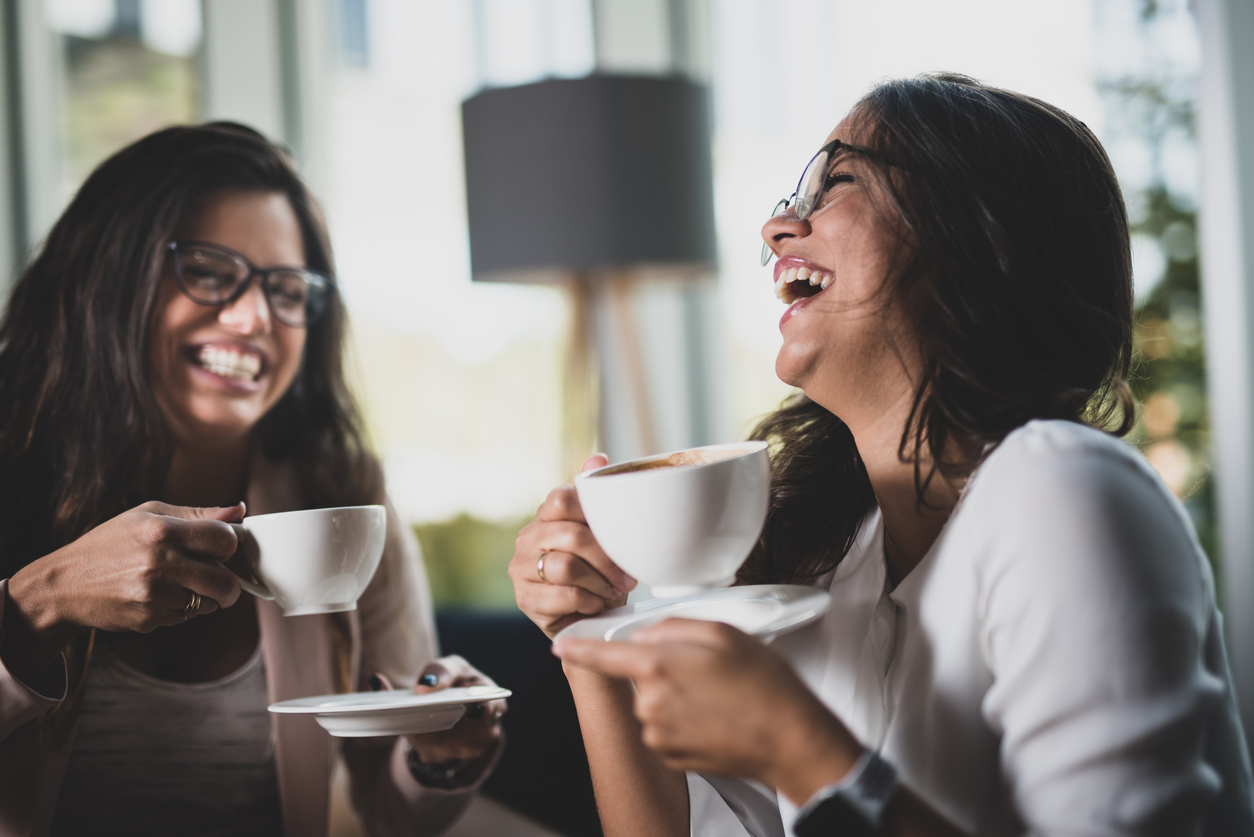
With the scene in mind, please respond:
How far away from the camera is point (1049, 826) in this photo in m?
0.71

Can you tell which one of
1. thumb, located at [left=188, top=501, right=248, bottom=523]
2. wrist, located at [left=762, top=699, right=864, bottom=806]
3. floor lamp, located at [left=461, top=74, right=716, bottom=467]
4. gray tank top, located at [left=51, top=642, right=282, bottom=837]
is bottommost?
gray tank top, located at [left=51, top=642, right=282, bottom=837]

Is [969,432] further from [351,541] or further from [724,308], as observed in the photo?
[724,308]

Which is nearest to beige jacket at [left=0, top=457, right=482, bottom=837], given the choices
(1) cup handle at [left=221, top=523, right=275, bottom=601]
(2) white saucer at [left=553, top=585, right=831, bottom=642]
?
(1) cup handle at [left=221, top=523, right=275, bottom=601]

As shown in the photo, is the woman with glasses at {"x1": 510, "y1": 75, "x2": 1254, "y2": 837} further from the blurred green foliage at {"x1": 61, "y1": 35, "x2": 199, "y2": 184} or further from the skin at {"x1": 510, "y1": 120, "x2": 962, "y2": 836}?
the blurred green foliage at {"x1": 61, "y1": 35, "x2": 199, "y2": 184}

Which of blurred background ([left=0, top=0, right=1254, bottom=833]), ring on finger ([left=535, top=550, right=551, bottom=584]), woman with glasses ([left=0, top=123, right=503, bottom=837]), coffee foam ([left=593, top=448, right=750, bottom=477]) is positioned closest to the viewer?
coffee foam ([left=593, top=448, right=750, bottom=477])

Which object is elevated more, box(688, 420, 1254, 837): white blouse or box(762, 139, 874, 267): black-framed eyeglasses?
box(762, 139, 874, 267): black-framed eyeglasses

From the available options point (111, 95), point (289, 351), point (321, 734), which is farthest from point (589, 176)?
point (111, 95)

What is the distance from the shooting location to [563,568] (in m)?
0.97

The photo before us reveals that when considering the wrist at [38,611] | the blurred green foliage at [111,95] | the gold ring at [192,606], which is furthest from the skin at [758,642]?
the blurred green foliage at [111,95]

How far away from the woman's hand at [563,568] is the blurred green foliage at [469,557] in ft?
8.77

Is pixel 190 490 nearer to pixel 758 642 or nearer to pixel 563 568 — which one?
pixel 563 568

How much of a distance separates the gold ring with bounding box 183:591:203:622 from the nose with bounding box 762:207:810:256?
76 cm

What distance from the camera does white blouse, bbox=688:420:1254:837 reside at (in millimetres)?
696

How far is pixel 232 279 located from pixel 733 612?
3.68 ft
